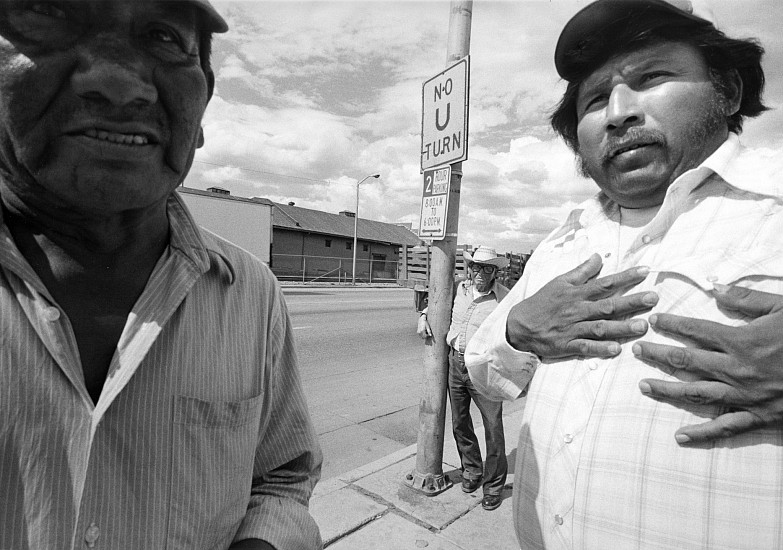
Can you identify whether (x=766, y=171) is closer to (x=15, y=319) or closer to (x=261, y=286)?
(x=261, y=286)

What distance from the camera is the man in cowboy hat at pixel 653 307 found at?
3.53 ft

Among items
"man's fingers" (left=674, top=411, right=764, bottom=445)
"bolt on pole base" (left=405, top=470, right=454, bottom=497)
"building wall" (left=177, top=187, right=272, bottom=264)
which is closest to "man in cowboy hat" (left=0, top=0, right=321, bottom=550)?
"man's fingers" (left=674, top=411, right=764, bottom=445)

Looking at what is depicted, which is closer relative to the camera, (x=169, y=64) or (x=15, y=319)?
(x=15, y=319)

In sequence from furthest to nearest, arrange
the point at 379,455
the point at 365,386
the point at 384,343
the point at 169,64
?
the point at 384,343
the point at 365,386
the point at 379,455
the point at 169,64

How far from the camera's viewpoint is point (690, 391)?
1096 mm

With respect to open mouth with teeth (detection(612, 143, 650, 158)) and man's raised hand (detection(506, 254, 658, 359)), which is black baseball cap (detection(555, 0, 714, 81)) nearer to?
open mouth with teeth (detection(612, 143, 650, 158))

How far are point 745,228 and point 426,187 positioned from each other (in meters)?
2.62

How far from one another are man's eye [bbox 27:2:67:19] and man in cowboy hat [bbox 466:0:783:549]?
1.36m

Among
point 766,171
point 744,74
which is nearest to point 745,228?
point 766,171

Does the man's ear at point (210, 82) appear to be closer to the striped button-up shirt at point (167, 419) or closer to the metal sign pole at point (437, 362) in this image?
the striped button-up shirt at point (167, 419)

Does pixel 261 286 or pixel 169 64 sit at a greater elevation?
pixel 169 64

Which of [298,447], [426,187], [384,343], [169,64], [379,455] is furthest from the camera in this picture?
[384,343]

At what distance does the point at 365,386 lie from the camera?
6.52 meters

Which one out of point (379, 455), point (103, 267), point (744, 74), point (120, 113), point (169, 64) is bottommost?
point (379, 455)
